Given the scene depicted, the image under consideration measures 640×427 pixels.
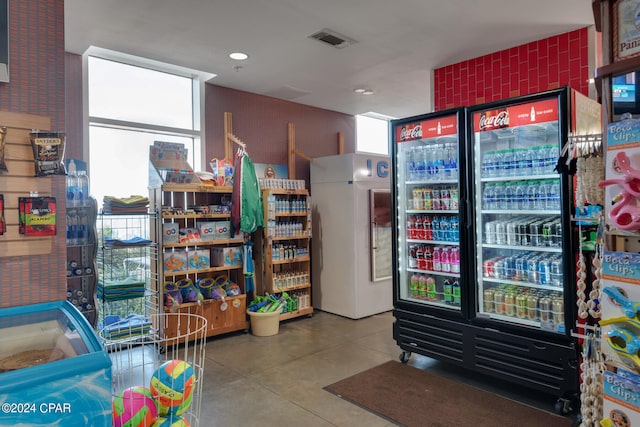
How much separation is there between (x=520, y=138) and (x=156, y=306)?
397 centimetres

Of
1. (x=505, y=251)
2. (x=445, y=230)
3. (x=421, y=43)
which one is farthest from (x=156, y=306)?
(x=421, y=43)

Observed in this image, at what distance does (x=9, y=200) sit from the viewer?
5.88ft

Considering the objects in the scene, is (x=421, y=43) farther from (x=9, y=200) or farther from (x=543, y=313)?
(x=9, y=200)

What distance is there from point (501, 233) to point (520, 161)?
614 mm

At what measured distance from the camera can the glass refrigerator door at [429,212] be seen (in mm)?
3875

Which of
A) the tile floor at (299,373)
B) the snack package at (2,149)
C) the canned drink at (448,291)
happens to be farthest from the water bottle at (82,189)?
the canned drink at (448,291)

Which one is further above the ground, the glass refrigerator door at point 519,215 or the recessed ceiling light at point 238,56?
the recessed ceiling light at point 238,56

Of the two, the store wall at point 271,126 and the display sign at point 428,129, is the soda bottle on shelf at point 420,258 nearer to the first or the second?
the display sign at point 428,129

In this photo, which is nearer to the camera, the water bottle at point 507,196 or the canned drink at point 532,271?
the canned drink at point 532,271

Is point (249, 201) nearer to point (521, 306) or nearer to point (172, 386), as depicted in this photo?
point (521, 306)

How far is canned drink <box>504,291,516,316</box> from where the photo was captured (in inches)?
136

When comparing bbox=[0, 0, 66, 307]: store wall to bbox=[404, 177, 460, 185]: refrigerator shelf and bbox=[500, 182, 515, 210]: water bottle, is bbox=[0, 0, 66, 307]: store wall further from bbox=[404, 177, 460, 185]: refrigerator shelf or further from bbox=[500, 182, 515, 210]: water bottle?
bbox=[500, 182, 515, 210]: water bottle

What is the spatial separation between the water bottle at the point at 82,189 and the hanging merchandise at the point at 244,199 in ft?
5.28

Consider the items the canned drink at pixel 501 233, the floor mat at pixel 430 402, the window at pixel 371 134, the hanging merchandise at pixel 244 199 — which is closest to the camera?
the floor mat at pixel 430 402
